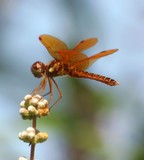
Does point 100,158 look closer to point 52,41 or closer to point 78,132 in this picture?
point 78,132

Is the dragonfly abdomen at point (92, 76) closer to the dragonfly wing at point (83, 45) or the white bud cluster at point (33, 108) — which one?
the dragonfly wing at point (83, 45)

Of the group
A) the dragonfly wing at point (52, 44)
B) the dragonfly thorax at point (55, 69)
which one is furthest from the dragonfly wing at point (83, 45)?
the dragonfly wing at point (52, 44)

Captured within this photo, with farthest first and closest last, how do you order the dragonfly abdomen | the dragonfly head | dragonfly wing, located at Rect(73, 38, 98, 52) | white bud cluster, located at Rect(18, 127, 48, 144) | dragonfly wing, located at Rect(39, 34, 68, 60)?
dragonfly wing, located at Rect(73, 38, 98, 52)
the dragonfly abdomen
dragonfly wing, located at Rect(39, 34, 68, 60)
the dragonfly head
white bud cluster, located at Rect(18, 127, 48, 144)

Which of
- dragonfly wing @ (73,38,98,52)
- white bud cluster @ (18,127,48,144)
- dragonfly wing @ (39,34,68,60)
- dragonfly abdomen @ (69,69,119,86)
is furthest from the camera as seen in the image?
dragonfly wing @ (73,38,98,52)

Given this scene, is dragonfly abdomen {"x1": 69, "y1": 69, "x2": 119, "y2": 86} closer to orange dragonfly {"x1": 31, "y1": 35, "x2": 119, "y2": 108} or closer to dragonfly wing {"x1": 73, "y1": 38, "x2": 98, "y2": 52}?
orange dragonfly {"x1": 31, "y1": 35, "x2": 119, "y2": 108}

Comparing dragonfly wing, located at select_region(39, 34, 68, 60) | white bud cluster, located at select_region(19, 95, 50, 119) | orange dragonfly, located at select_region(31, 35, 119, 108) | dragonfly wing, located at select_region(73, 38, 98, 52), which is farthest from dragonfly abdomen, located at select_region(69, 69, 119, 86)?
white bud cluster, located at select_region(19, 95, 50, 119)

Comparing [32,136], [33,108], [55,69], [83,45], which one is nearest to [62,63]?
[55,69]

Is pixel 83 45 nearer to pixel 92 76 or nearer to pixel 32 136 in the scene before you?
pixel 92 76
